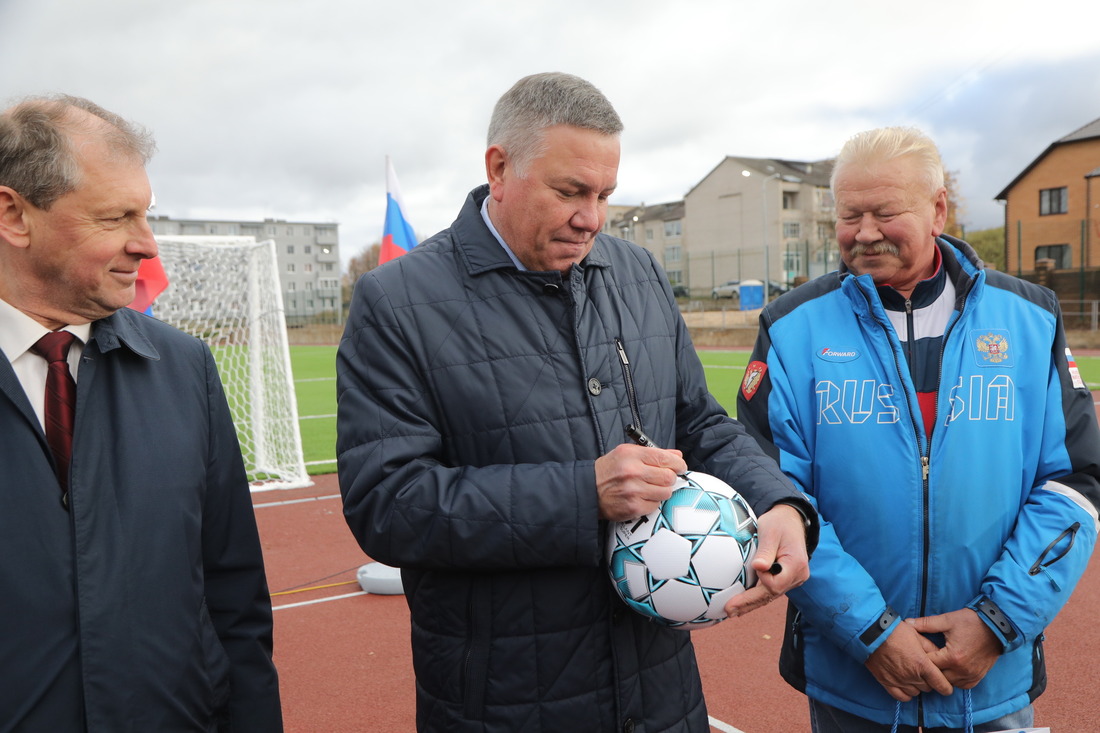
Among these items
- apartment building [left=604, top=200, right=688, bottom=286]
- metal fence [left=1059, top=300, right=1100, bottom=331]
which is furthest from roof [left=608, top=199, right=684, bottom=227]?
metal fence [left=1059, top=300, right=1100, bottom=331]

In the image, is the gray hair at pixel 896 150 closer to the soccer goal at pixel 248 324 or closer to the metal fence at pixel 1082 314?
the soccer goal at pixel 248 324

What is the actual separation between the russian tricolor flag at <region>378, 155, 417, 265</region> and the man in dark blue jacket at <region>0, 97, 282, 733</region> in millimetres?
5836

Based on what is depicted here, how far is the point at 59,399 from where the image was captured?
198 cm

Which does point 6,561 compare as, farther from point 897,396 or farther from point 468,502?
point 897,396

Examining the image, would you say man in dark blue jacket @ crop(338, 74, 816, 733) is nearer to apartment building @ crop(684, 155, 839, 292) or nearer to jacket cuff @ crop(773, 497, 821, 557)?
jacket cuff @ crop(773, 497, 821, 557)

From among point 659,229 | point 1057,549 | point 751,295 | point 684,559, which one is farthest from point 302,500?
point 659,229

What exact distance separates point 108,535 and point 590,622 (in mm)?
1122

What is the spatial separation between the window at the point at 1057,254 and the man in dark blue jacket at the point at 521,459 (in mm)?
39985

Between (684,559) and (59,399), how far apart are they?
145 centimetres

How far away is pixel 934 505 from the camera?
8.13 feet

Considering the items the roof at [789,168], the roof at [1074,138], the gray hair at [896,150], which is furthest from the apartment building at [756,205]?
the gray hair at [896,150]

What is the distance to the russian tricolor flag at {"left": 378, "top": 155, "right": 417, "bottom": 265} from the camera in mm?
8016

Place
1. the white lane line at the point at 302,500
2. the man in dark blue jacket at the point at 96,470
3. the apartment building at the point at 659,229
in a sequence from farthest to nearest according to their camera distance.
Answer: the apartment building at the point at 659,229
the white lane line at the point at 302,500
the man in dark blue jacket at the point at 96,470

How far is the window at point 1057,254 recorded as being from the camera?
3707 centimetres
